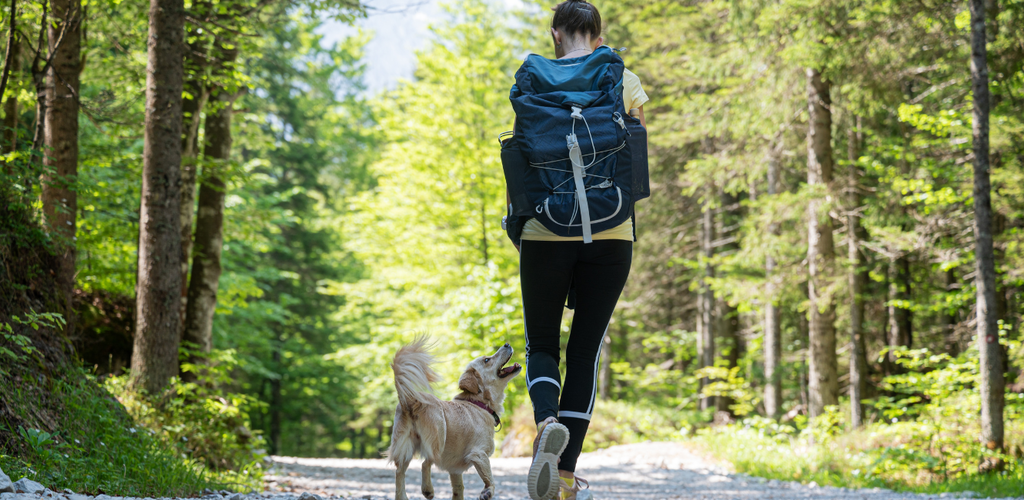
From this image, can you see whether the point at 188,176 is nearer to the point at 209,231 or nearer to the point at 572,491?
the point at 209,231

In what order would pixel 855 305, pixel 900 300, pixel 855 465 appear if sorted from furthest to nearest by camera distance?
pixel 900 300 → pixel 855 305 → pixel 855 465

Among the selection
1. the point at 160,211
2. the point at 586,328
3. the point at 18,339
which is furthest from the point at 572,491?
the point at 160,211

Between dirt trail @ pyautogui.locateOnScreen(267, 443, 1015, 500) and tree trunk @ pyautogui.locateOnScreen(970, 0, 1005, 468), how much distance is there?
1.77 metres

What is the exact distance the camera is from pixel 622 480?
8.41m

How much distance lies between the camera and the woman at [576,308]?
2.61 meters

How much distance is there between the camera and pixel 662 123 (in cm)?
1415

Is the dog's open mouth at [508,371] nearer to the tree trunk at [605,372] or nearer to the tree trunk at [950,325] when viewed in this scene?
the tree trunk at [950,325]

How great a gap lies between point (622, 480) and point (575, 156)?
683cm

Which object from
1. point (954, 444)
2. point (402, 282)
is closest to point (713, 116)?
point (954, 444)

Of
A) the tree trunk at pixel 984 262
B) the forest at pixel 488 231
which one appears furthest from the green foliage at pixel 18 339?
the tree trunk at pixel 984 262

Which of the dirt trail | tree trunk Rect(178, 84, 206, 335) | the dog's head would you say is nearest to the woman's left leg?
the dog's head

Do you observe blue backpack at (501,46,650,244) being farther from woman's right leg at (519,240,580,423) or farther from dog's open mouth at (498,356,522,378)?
dog's open mouth at (498,356,522,378)

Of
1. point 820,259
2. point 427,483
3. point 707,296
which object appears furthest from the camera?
point 707,296

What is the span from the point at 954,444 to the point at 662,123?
8520mm
